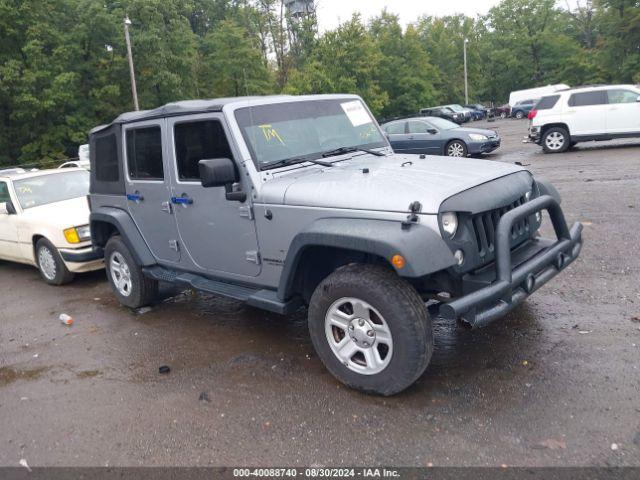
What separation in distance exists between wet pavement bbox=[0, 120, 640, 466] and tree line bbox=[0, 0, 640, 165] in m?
27.7

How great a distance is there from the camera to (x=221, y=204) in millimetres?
4469

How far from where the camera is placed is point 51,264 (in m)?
7.27

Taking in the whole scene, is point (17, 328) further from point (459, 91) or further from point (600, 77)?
point (459, 91)

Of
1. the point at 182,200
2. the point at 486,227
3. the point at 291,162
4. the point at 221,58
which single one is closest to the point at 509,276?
the point at 486,227

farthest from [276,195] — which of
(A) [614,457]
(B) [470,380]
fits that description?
(A) [614,457]

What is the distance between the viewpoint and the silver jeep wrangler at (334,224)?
3414 mm

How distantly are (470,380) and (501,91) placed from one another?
6434cm

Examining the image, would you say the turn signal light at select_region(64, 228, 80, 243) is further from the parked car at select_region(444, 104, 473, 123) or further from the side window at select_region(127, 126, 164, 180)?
the parked car at select_region(444, 104, 473, 123)

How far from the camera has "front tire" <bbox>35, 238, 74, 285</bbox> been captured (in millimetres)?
7078

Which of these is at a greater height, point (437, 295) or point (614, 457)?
point (437, 295)

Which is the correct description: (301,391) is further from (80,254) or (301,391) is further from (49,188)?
(49,188)

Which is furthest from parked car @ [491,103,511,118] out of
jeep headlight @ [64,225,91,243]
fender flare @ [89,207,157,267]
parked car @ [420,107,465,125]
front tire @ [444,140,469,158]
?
fender flare @ [89,207,157,267]

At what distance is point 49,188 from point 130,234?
11.1ft

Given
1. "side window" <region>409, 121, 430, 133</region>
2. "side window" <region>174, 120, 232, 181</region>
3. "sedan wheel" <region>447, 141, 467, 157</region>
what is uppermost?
"side window" <region>174, 120, 232, 181</region>
